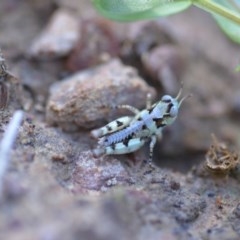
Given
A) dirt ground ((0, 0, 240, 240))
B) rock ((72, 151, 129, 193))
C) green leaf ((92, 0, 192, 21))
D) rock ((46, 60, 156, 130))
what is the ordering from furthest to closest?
rock ((46, 60, 156, 130)) → green leaf ((92, 0, 192, 21)) → rock ((72, 151, 129, 193)) → dirt ground ((0, 0, 240, 240))

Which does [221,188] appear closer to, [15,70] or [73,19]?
[15,70]

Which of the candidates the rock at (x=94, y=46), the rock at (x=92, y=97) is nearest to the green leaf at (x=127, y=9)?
the rock at (x=92, y=97)

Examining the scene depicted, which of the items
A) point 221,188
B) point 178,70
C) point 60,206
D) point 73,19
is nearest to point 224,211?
point 221,188

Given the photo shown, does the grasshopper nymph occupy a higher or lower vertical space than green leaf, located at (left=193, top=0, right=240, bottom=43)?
lower

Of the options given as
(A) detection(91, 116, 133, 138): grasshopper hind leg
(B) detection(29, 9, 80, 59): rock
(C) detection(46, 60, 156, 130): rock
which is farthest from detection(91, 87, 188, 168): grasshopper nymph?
(B) detection(29, 9, 80, 59): rock

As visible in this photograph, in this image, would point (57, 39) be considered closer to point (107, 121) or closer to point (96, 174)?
point (107, 121)

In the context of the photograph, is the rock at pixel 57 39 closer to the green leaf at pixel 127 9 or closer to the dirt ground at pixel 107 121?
the dirt ground at pixel 107 121

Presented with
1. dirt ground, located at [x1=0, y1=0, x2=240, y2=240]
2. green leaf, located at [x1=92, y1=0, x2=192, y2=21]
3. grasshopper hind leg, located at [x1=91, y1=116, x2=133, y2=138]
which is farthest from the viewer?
grasshopper hind leg, located at [x1=91, y1=116, x2=133, y2=138]

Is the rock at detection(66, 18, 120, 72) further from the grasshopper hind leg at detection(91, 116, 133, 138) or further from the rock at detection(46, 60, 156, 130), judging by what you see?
the grasshopper hind leg at detection(91, 116, 133, 138)
